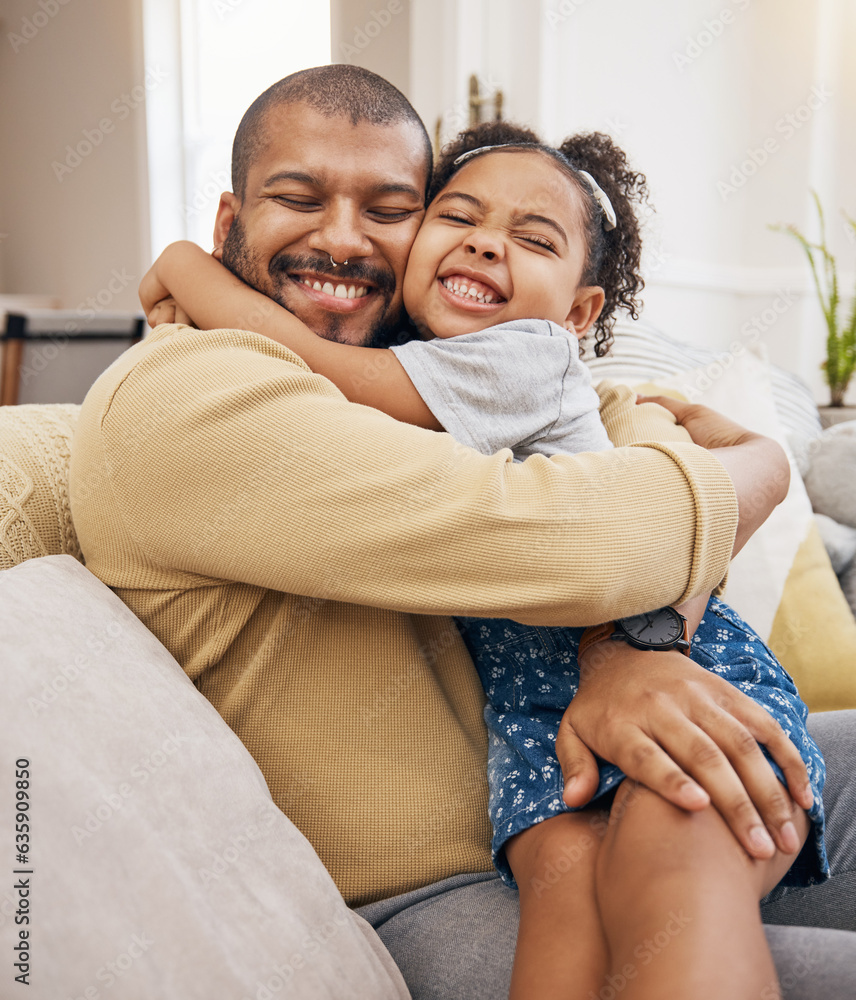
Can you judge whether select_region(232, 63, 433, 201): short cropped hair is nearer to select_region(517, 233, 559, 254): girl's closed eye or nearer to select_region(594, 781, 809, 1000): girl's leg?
select_region(517, 233, 559, 254): girl's closed eye

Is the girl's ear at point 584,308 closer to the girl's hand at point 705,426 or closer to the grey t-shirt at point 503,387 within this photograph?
the girl's hand at point 705,426

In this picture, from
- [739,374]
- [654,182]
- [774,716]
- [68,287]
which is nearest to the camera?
[774,716]

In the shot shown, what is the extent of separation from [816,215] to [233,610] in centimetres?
335

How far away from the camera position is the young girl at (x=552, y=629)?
2.14 feet

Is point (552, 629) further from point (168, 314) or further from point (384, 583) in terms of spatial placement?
point (168, 314)

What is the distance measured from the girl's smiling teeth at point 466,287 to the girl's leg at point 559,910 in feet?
2.17

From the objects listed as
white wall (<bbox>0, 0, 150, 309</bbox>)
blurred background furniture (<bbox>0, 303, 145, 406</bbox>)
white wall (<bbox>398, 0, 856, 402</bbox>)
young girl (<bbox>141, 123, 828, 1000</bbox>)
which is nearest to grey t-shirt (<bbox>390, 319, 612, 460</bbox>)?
young girl (<bbox>141, 123, 828, 1000</bbox>)

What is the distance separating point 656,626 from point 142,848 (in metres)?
→ 0.51

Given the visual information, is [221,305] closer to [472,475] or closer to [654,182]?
[472,475]

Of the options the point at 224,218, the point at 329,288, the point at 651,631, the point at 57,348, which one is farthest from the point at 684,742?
the point at 57,348

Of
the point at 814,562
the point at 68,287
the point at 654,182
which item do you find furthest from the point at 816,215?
the point at 68,287

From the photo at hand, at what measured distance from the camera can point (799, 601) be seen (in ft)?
5.01

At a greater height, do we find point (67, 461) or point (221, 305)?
point (221, 305)

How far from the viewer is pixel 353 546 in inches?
28.8
